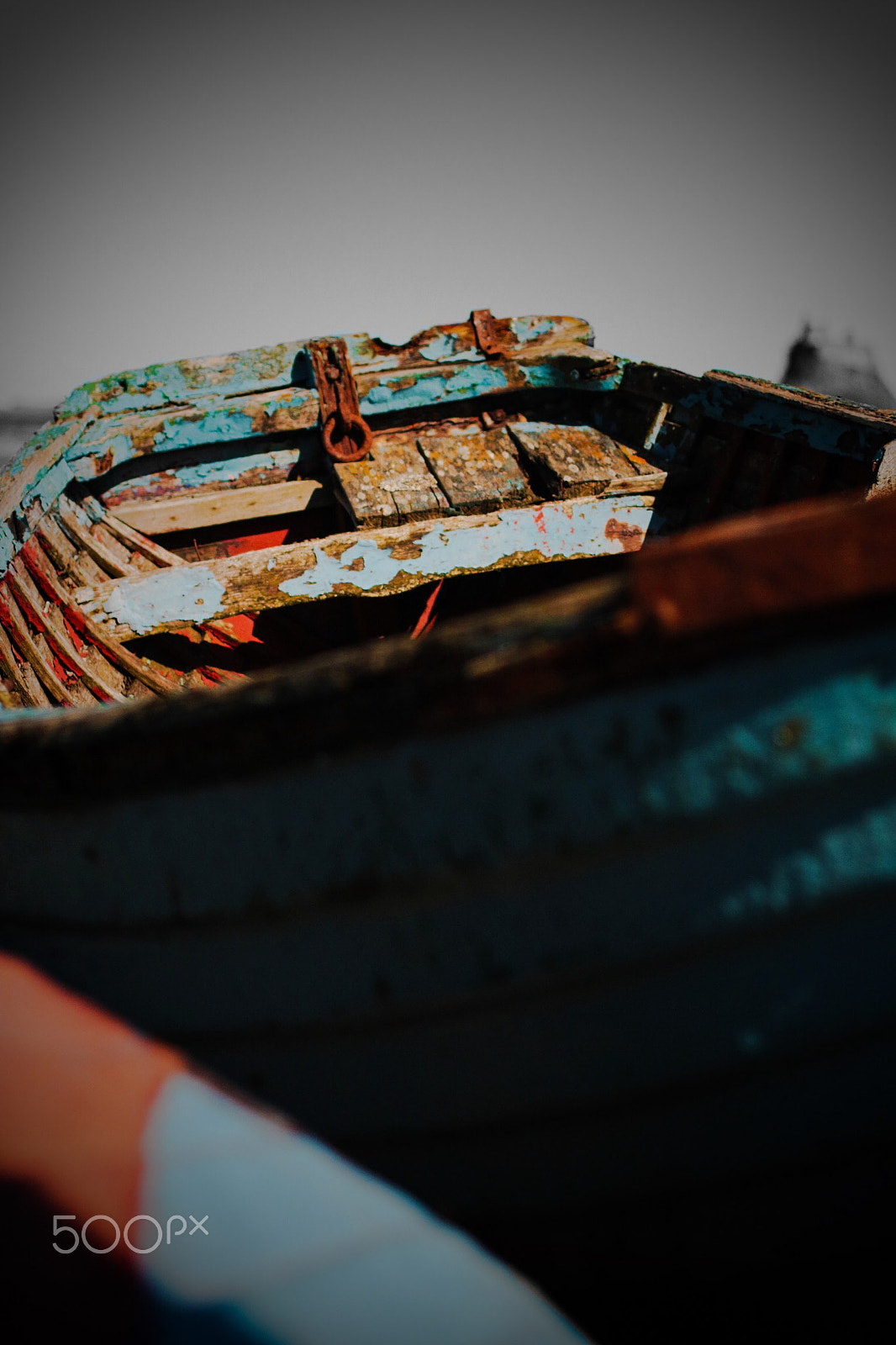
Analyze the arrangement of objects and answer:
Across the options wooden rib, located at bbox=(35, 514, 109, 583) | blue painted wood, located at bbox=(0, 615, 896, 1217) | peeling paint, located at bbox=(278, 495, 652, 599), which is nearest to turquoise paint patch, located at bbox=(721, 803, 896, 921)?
blue painted wood, located at bbox=(0, 615, 896, 1217)

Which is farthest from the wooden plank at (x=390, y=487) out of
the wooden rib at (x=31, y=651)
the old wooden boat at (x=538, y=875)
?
the old wooden boat at (x=538, y=875)

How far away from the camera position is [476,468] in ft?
10.8

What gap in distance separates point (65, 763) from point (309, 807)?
13.1 inches

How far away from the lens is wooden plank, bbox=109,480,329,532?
3.34 m

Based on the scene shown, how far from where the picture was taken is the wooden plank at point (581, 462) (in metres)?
3.12

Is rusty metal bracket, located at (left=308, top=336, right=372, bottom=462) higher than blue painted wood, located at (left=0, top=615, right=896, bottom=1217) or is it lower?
higher

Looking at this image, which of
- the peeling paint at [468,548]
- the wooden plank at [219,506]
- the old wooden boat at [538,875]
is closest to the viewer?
the old wooden boat at [538,875]

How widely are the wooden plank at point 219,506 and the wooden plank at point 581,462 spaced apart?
1.00m

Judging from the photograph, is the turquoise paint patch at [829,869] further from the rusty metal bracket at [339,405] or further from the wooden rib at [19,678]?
the rusty metal bracket at [339,405]

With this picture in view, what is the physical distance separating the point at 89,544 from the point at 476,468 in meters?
1.62

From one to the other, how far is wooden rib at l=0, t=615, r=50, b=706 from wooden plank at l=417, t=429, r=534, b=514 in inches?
65.8

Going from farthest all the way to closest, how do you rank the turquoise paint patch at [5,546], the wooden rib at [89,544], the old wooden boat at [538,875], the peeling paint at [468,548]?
1. the wooden rib at [89,544]
2. the peeling paint at [468,548]
3. the turquoise paint patch at [5,546]
4. the old wooden boat at [538,875]

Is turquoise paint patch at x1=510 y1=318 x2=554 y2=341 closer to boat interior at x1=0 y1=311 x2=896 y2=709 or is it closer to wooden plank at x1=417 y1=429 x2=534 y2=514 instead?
boat interior at x1=0 y1=311 x2=896 y2=709

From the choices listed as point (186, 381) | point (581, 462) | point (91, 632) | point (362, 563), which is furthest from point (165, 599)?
point (581, 462)
